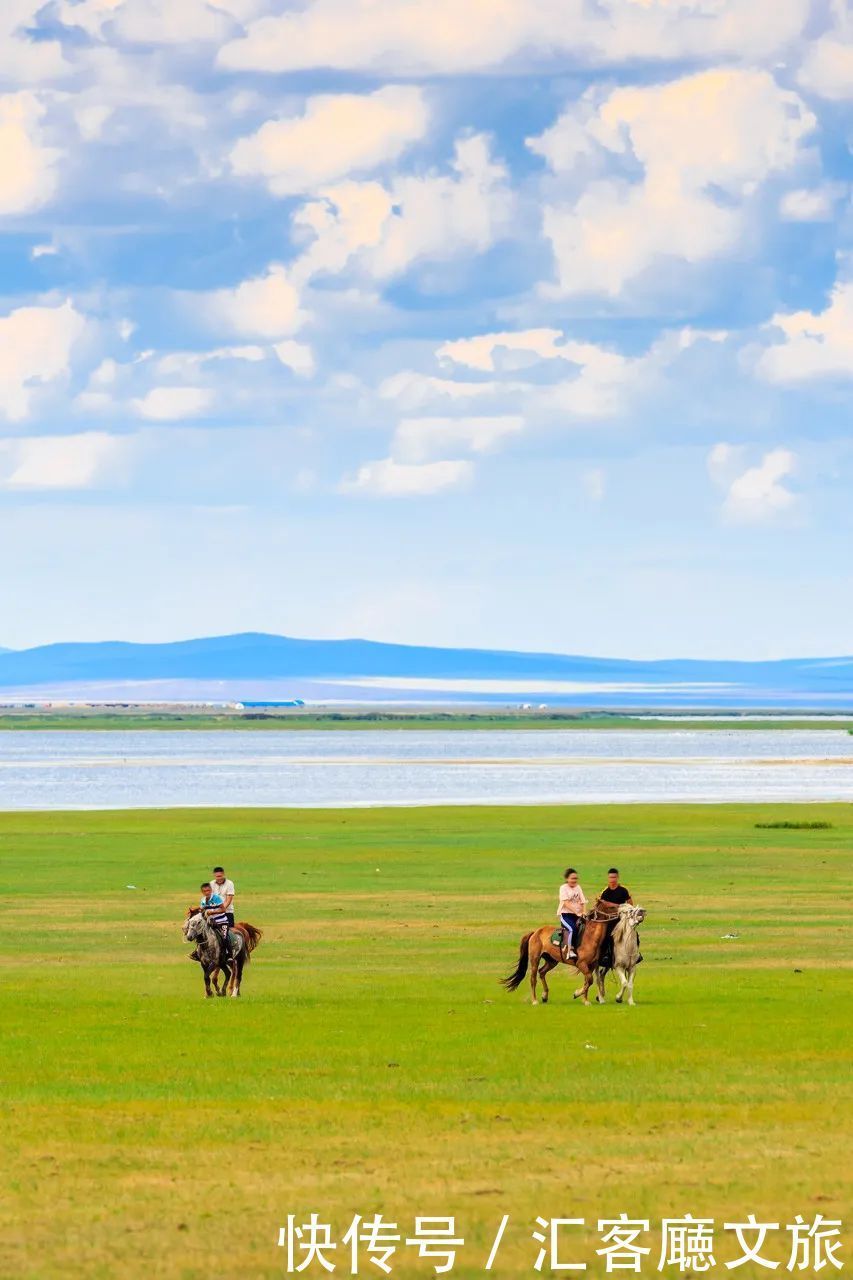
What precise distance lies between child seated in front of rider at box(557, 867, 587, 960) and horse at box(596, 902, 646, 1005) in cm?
56

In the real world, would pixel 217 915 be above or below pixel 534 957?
above

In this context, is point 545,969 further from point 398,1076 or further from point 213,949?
point 398,1076

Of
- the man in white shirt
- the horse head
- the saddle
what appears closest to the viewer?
the saddle

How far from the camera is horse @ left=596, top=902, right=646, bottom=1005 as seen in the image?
31453 millimetres

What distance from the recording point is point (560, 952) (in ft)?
107

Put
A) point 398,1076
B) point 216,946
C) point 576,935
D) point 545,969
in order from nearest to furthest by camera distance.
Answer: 1. point 398,1076
2. point 576,935
3. point 545,969
4. point 216,946

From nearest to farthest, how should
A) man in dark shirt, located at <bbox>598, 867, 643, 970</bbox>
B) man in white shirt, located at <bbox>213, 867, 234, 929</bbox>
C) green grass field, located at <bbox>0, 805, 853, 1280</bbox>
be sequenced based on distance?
green grass field, located at <bbox>0, 805, 853, 1280</bbox>, man in dark shirt, located at <bbox>598, 867, 643, 970</bbox>, man in white shirt, located at <bbox>213, 867, 234, 929</bbox>

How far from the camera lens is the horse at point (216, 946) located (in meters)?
33.1

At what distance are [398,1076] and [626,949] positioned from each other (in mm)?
7519

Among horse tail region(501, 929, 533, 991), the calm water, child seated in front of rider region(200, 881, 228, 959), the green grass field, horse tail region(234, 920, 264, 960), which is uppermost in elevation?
the calm water

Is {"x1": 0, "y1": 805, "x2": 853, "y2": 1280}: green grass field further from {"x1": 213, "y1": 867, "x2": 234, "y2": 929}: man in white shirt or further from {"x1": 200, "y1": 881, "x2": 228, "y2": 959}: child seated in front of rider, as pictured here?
{"x1": 213, "y1": 867, "x2": 234, "y2": 929}: man in white shirt

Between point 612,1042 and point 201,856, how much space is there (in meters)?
40.4

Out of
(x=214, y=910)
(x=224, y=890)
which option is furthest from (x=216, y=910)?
(x=224, y=890)

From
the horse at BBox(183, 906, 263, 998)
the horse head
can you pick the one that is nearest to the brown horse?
the horse at BBox(183, 906, 263, 998)
